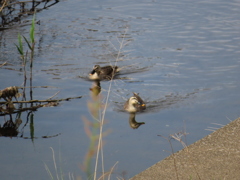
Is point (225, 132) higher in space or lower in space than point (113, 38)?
higher

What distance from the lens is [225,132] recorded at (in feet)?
21.2

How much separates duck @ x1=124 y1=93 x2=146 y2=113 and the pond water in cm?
13

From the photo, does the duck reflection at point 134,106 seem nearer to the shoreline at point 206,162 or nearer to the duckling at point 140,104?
the duckling at point 140,104

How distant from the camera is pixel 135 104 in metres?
8.92

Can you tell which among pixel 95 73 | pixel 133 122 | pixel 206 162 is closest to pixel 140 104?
pixel 133 122

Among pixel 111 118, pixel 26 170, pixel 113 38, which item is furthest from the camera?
pixel 113 38

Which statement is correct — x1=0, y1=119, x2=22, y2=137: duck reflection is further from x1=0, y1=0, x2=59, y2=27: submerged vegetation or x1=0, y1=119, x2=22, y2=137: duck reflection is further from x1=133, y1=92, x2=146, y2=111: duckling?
x1=0, y1=0, x2=59, y2=27: submerged vegetation

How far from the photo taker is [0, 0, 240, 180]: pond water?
7.43m

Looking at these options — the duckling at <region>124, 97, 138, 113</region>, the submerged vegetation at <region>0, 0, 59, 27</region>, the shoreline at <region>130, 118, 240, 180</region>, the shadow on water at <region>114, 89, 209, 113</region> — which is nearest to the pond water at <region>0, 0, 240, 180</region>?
the shadow on water at <region>114, 89, 209, 113</region>

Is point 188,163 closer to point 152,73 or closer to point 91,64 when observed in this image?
point 152,73

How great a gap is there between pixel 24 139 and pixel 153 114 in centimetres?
207

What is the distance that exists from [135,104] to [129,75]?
2290 mm

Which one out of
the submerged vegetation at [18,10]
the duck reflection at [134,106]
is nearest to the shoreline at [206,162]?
the duck reflection at [134,106]

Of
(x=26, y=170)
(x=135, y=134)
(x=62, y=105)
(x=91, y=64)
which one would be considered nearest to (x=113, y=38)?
(x=91, y=64)
